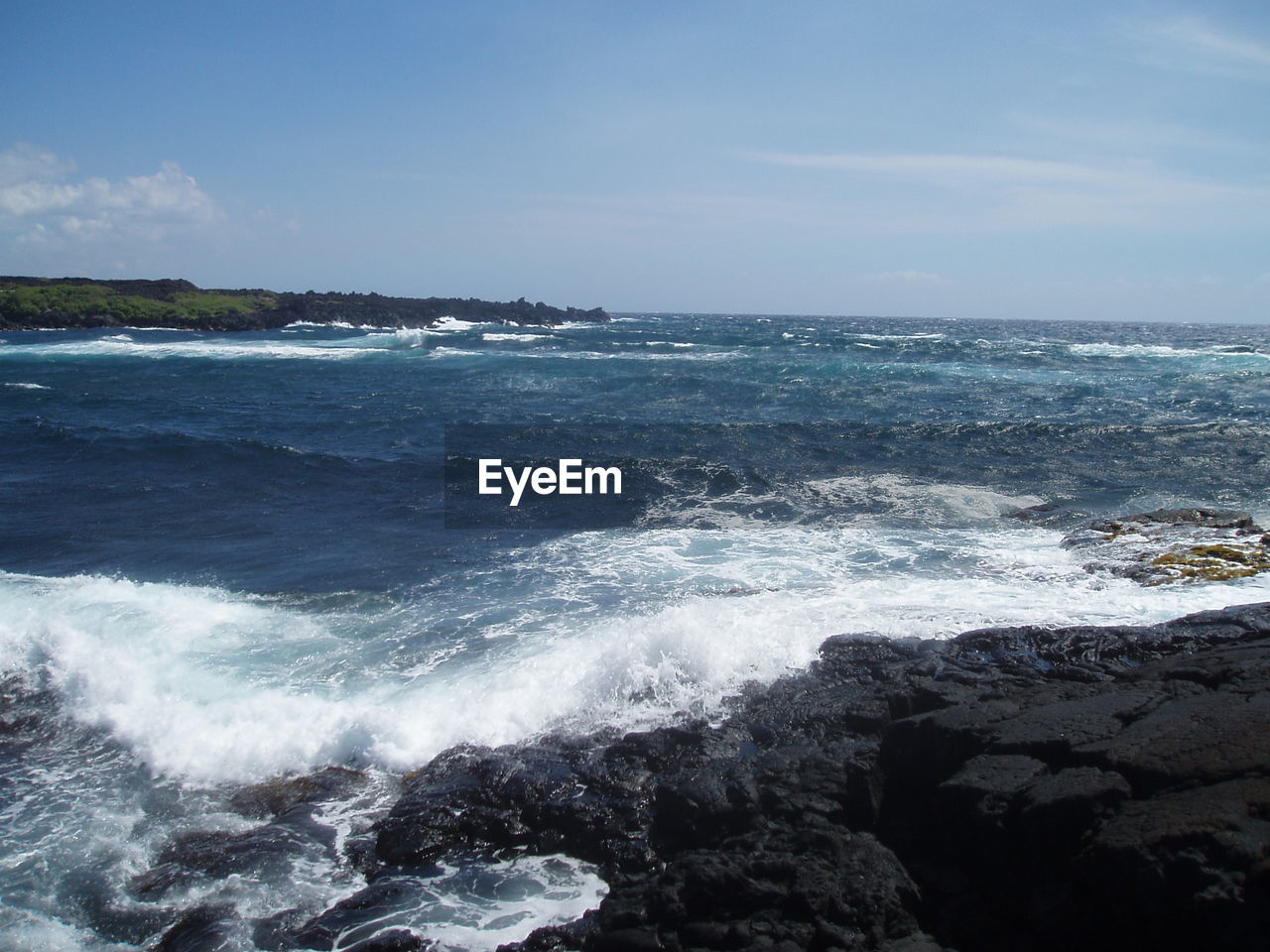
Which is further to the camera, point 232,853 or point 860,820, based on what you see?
point 232,853

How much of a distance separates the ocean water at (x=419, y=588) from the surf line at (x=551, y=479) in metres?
1.02

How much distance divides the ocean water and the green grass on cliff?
123ft

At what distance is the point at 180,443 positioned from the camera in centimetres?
2052

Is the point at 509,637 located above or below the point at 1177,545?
below

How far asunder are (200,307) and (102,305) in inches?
269

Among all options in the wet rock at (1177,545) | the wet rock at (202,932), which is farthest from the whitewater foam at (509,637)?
the wet rock at (202,932)

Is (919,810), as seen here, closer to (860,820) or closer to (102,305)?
(860,820)

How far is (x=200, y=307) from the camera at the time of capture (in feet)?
214

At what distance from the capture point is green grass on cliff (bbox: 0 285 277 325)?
58809 millimetres

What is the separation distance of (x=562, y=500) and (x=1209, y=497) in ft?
44.8

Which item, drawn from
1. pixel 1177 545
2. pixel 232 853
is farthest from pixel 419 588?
pixel 1177 545

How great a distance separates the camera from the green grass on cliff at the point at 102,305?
58809mm

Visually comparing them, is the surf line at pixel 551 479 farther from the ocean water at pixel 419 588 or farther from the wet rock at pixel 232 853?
the wet rock at pixel 232 853

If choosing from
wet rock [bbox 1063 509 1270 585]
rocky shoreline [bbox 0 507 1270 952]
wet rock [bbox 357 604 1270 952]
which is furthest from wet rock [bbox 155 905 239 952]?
wet rock [bbox 1063 509 1270 585]
